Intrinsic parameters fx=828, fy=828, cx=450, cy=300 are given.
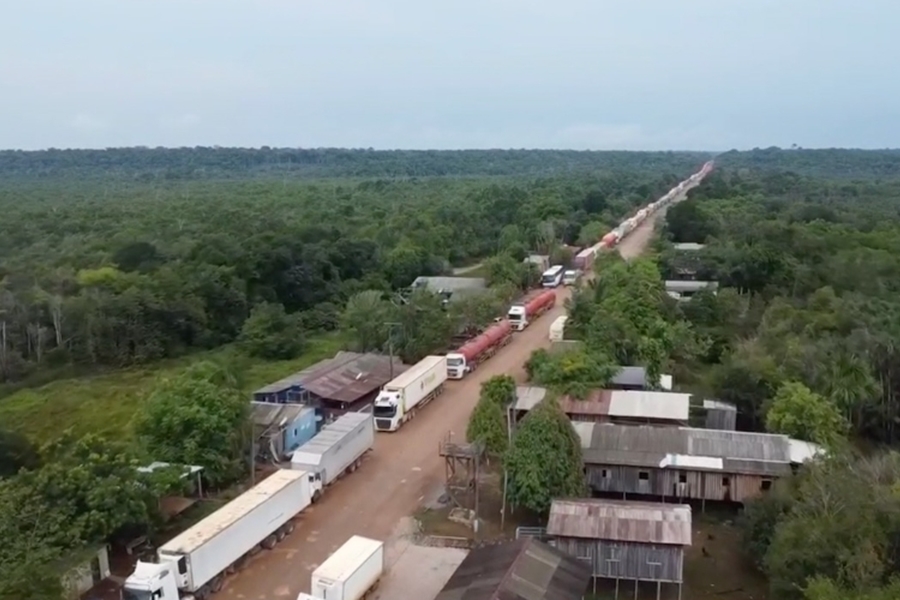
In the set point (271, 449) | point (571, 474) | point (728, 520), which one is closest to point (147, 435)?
point (271, 449)

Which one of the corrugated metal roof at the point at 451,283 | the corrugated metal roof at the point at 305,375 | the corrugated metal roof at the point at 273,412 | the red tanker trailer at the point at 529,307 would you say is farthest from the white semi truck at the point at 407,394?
the corrugated metal roof at the point at 451,283

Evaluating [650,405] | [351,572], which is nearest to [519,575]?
[351,572]

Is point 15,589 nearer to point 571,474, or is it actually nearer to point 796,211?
point 571,474

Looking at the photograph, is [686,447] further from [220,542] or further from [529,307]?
[529,307]

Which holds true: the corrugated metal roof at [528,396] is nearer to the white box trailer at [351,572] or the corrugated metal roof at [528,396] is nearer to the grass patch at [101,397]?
the white box trailer at [351,572]

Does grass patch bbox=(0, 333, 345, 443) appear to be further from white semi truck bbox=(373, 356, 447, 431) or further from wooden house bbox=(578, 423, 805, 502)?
wooden house bbox=(578, 423, 805, 502)

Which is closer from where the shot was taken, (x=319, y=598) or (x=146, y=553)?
(x=319, y=598)
